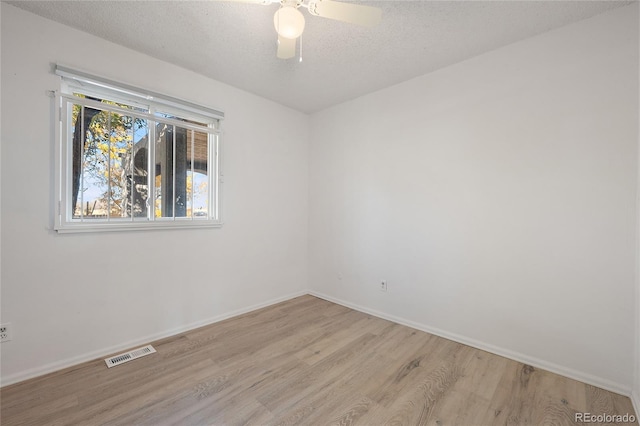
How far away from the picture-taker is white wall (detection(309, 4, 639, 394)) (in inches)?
71.6

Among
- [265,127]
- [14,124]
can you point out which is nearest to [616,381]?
[265,127]

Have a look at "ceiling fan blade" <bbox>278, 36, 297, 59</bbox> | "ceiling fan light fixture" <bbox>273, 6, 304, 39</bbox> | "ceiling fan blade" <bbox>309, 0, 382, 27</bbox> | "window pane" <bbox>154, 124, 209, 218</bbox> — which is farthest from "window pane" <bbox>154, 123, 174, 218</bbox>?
"ceiling fan blade" <bbox>309, 0, 382, 27</bbox>

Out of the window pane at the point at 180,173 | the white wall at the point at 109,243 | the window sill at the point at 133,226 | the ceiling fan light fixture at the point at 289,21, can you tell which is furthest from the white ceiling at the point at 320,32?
the window sill at the point at 133,226

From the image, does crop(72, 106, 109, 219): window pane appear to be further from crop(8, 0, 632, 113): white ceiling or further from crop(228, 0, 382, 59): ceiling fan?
crop(228, 0, 382, 59): ceiling fan

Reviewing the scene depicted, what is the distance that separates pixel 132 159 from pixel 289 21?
1786mm

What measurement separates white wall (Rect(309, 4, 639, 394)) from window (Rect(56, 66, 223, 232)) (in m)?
1.76

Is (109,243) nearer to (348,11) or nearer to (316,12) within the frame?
(316,12)

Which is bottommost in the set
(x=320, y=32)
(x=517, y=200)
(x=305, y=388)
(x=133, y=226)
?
(x=305, y=388)

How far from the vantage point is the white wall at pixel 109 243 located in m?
1.85

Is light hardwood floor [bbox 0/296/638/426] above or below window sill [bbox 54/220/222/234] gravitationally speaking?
below

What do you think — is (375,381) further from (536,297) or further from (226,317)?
(226,317)

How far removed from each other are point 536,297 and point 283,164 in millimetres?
2853

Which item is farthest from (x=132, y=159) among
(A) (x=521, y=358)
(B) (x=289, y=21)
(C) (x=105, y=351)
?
(A) (x=521, y=358)

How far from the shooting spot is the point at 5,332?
181 cm
